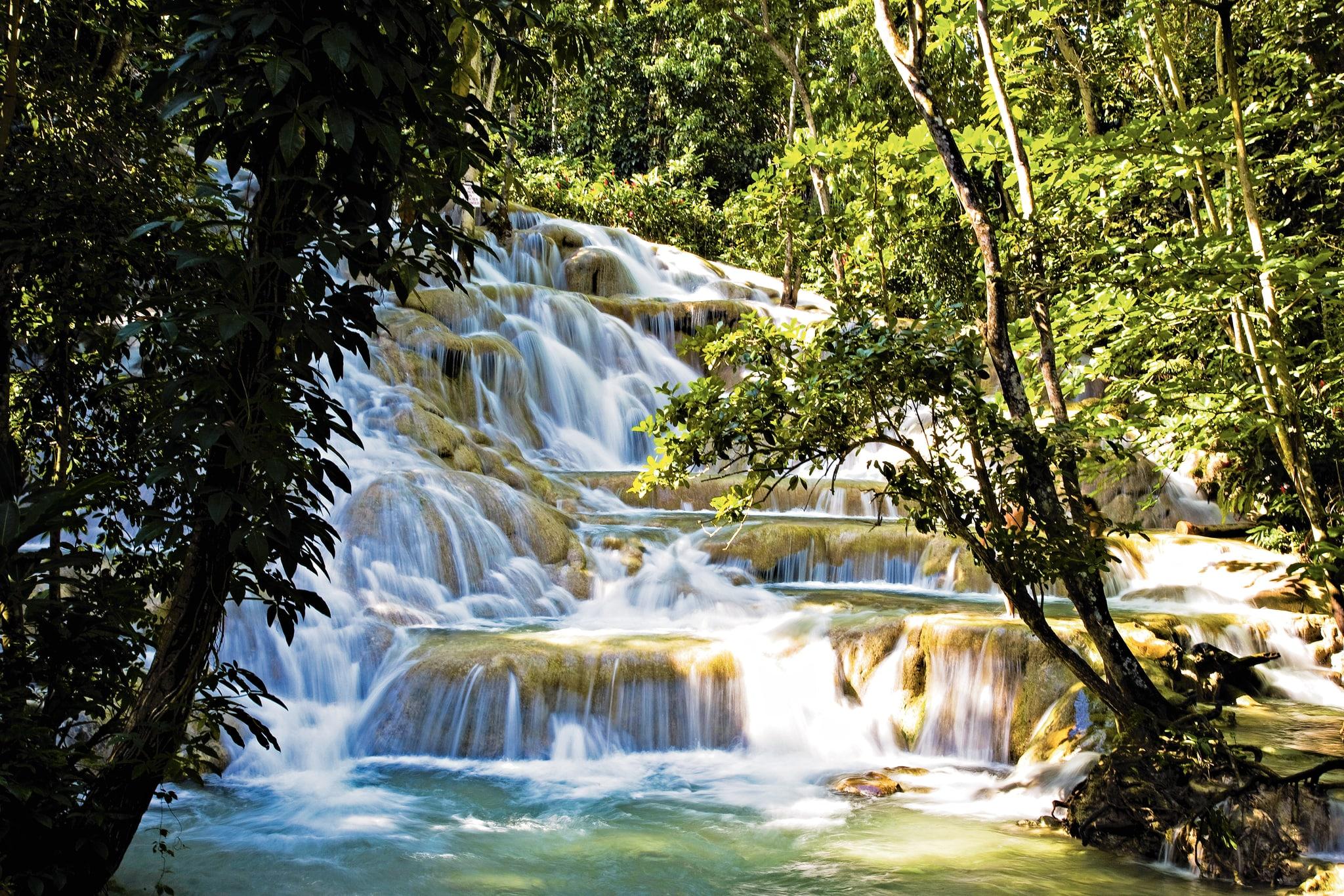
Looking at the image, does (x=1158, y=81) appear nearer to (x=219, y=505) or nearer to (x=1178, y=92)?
(x=1178, y=92)

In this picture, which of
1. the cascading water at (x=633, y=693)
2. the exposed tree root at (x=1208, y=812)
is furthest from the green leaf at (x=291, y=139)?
the exposed tree root at (x=1208, y=812)

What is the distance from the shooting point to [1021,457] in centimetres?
469

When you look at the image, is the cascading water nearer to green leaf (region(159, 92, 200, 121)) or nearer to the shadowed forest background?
the shadowed forest background

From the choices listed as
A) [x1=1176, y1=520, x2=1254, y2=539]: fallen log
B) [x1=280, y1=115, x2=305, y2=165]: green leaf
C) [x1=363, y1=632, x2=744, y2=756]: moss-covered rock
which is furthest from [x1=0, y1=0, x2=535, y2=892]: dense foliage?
[x1=1176, y1=520, x2=1254, y2=539]: fallen log

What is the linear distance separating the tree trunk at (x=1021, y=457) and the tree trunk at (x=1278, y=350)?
143cm

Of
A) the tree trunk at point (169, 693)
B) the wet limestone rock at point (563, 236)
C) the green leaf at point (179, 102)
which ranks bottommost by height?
the tree trunk at point (169, 693)

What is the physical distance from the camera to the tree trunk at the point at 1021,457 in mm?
4625

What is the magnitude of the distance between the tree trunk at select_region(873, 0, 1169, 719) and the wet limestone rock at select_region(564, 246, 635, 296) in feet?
49.8

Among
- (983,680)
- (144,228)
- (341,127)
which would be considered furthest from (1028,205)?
(144,228)

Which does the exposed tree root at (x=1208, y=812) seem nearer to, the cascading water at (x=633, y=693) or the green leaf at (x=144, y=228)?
the cascading water at (x=633, y=693)

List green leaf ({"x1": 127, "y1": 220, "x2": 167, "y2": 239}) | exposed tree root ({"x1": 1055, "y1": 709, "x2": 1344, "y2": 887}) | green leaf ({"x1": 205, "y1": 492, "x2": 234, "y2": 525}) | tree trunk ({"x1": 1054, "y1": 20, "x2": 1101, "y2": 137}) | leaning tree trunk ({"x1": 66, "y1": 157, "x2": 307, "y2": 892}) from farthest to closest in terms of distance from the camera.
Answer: tree trunk ({"x1": 1054, "y1": 20, "x2": 1101, "y2": 137}) → exposed tree root ({"x1": 1055, "y1": 709, "x2": 1344, "y2": 887}) → leaning tree trunk ({"x1": 66, "y1": 157, "x2": 307, "y2": 892}) → green leaf ({"x1": 127, "y1": 220, "x2": 167, "y2": 239}) → green leaf ({"x1": 205, "y1": 492, "x2": 234, "y2": 525})

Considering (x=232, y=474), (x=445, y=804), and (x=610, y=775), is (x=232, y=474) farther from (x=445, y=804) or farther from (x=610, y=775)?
(x=610, y=775)

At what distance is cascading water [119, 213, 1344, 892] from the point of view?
5176 mm

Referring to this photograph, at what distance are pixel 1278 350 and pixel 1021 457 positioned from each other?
164cm
